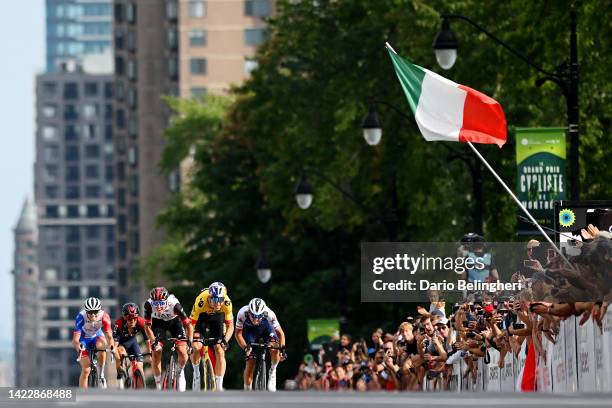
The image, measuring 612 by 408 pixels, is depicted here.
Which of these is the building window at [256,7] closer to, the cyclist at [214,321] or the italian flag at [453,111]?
the italian flag at [453,111]

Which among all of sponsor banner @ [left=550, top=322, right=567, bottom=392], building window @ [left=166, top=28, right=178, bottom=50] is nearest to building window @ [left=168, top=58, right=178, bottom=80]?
building window @ [left=166, top=28, right=178, bottom=50]

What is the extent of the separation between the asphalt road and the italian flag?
13.1 metres

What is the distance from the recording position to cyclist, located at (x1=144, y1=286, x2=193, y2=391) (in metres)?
30.0

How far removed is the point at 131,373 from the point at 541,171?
761 centimetres

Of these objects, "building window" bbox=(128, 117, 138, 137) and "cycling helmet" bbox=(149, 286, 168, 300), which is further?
"building window" bbox=(128, 117, 138, 137)

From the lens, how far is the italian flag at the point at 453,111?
3020 centimetres

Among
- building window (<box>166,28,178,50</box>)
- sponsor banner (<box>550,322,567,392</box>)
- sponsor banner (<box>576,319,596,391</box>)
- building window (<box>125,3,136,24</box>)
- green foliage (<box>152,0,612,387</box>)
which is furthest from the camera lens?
building window (<box>125,3,136,24</box>)

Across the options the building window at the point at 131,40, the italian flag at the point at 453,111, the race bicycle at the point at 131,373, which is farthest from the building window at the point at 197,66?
the race bicycle at the point at 131,373

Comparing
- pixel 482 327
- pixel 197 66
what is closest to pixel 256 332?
pixel 482 327

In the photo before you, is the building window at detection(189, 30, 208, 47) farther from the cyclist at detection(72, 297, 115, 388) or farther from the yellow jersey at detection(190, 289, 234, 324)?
the cyclist at detection(72, 297, 115, 388)

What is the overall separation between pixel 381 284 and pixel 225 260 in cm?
4386

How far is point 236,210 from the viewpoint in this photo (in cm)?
7006

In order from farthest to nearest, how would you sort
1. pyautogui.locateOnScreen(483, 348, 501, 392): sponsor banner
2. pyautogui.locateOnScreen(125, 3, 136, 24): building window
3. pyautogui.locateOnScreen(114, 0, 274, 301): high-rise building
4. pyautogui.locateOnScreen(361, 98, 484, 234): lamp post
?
pyautogui.locateOnScreen(125, 3, 136, 24): building window → pyautogui.locateOnScreen(114, 0, 274, 301): high-rise building → pyautogui.locateOnScreen(361, 98, 484, 234): lamp post → pyautogui.locateOnScreen(483, 348, 501, 392): sponsor banner

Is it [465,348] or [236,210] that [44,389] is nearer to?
[465,348]
